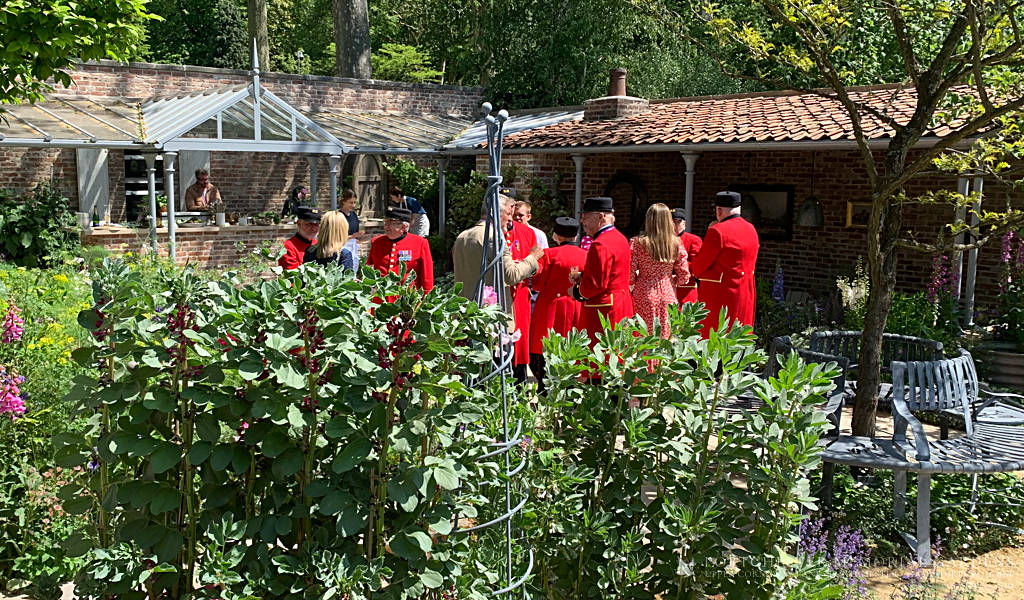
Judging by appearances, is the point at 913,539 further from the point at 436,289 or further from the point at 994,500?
the point at 436,289

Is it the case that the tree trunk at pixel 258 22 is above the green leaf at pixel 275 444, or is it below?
above

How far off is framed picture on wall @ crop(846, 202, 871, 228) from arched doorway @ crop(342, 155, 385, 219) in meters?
10.5

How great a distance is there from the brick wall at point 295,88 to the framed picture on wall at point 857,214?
11.0 meters

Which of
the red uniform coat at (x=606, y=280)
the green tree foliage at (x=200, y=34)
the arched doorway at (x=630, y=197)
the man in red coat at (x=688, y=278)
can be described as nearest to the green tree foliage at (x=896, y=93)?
the red uniform coat at (x=606, y=280)

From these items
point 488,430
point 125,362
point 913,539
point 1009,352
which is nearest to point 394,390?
point 488,430

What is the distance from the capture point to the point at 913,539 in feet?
15.9

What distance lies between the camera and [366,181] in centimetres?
2033

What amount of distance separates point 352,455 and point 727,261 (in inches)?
225

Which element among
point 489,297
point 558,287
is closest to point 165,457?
point 489,297

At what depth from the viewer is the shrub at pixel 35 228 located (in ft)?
44.8

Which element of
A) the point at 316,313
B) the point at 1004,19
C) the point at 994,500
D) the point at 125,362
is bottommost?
the point at 994,500

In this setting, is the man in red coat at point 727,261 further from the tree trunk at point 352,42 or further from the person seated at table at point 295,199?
the tree trunk at point 352,42

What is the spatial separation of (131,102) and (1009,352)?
1478 centimetres

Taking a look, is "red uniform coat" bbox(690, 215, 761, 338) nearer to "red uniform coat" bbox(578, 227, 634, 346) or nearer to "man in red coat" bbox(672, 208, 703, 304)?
"man in red coat" bbox(672, 208, 703, 304)
